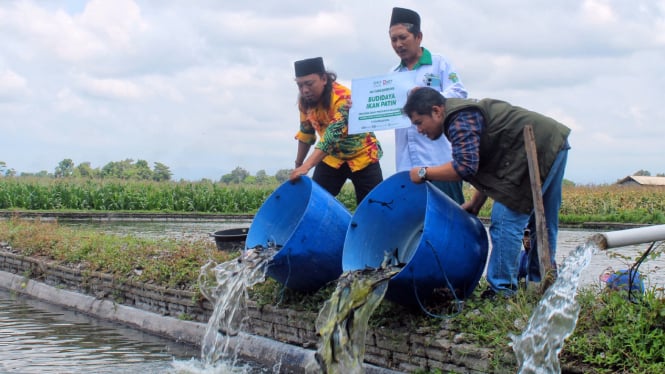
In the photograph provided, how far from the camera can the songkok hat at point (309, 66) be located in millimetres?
5758

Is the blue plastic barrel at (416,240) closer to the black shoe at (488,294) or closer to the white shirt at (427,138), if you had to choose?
the black shoe at (488,294)

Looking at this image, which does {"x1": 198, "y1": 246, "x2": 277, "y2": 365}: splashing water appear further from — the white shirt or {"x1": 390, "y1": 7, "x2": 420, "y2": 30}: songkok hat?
{"x1": 390, "y1": 7, "x2": 420, "y2": 30}: songkok hat

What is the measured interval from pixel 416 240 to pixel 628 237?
1.98 m

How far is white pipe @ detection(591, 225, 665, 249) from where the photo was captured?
342 cm

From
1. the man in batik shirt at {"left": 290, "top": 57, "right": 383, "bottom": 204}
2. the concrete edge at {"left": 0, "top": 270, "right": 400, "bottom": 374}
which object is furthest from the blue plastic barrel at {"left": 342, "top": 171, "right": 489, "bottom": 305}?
the man in batik shirt at {"left": 290, "top": 57, "right": 383, "bottom": 204}

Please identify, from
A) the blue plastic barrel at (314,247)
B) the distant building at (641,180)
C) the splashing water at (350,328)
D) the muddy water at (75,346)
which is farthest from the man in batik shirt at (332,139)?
the distant building at (641,180)

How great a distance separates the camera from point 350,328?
4516 millimetres

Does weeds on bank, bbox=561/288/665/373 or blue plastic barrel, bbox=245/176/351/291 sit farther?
blue plastic barrel, bbox=245/176/351/291

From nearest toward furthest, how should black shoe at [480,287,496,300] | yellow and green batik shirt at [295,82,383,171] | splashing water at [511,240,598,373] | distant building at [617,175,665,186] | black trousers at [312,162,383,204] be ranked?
splashing water at [511,240,598,373]
black shoe at [480,287,496,300]
yellow and green batik shirt at [295,82,383,171]
black trousers at [312,162,383,204]
distant building at [617,175,665,186]

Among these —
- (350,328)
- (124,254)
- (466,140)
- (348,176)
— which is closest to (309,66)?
(348,176)

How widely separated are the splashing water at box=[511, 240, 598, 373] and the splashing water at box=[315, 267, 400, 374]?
960 mm

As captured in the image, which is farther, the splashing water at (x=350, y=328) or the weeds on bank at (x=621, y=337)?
the splashing water at (x=350, y=328)

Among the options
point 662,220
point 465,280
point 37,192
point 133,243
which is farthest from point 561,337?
point 37,192

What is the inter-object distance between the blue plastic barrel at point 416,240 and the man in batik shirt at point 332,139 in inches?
33.5
